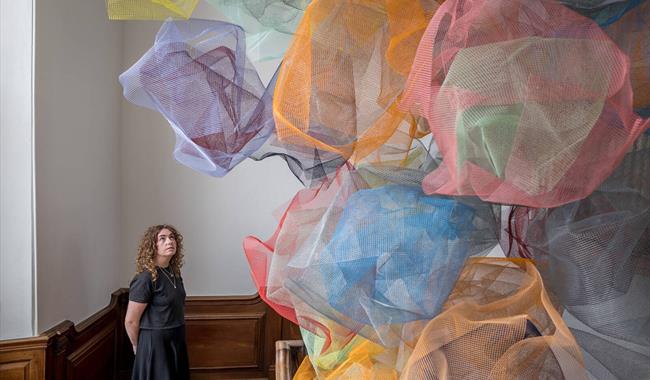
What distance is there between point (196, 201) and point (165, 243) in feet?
3.04

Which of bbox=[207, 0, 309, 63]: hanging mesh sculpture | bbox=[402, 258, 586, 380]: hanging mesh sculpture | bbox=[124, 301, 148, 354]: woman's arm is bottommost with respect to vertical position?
bbox=[124, 301, 148, 354]: woman's arm

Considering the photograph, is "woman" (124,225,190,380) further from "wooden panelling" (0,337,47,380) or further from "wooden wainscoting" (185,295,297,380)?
"wooden wainscoting" (185,295,297,380)

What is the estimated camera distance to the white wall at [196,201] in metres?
4.93

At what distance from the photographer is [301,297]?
56 cm

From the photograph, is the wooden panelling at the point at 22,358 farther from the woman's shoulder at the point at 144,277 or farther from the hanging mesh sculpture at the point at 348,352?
the hanging mesh sculpture at the point at 348,352

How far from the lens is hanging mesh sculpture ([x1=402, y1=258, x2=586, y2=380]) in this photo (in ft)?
1.55

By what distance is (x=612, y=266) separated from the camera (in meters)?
0.50

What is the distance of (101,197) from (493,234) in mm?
4223

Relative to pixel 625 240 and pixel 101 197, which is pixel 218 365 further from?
pixel 625 240

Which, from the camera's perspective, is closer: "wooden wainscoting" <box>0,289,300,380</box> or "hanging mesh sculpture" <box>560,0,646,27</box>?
"hanging mesh sculpture" <box>560,0,646,27</box>

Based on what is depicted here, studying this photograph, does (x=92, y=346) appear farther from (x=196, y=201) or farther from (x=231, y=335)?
(x=196, y=201)

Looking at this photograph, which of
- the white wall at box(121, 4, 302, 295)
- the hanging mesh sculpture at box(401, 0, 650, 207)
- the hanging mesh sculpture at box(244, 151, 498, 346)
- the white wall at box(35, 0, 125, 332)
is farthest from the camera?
the white wall at box(121, 4, 302, 295)

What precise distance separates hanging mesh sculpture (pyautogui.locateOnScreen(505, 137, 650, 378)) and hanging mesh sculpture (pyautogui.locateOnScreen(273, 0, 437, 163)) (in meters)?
0.18

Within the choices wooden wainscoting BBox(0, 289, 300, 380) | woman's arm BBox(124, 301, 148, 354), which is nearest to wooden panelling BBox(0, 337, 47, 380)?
woman's arm BBox(124, 301, 148, 354)
